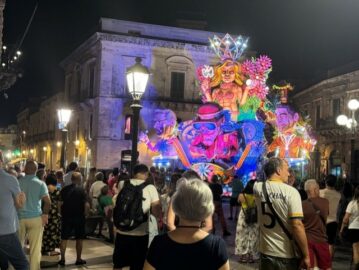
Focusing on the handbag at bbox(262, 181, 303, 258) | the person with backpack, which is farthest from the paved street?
the handbag at bbox(262, 181, 303, 258)

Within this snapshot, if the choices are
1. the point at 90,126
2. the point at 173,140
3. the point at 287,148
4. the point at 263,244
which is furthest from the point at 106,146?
the point at 263,244

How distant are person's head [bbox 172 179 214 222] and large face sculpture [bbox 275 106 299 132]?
24048 millimetres

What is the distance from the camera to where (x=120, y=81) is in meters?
37.3

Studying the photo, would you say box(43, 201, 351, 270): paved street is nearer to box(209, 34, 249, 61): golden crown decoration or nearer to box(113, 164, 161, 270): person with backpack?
box(113, 164, 161, 270): person with backpack

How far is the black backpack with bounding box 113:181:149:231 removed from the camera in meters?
6.24

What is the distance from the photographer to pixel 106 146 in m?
36.2

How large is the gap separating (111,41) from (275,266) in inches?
1319

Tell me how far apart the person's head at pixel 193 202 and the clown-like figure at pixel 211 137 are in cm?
2131

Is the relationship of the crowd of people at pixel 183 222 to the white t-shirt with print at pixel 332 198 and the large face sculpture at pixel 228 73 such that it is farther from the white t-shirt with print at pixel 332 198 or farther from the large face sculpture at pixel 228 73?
the large face sculpture at pixel 228 73

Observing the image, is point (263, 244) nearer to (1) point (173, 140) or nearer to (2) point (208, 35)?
(1) point (173, 140)

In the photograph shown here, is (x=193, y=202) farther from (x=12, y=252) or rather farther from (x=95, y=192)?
(x=95, y=192)

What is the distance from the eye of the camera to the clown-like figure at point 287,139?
Result: 26.7 metres

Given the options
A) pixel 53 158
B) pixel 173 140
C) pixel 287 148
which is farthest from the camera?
pixel 53 158

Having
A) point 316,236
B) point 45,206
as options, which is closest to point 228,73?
point 45,206
